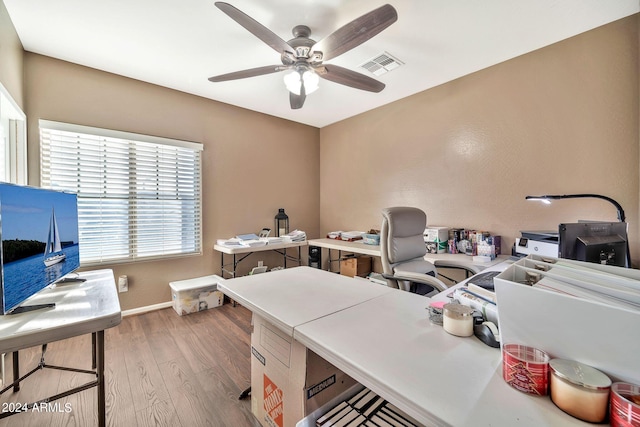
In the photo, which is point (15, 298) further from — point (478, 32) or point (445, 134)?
point (445, 134)

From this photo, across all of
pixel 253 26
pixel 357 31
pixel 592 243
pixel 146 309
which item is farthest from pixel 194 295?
pixel 592 243

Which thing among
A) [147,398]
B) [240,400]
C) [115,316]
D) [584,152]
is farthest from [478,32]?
[147,398]

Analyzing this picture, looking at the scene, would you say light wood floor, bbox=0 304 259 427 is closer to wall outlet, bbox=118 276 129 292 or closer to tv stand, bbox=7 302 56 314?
wall outlet, bbox=118 276 129 292

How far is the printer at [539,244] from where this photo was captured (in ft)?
6.26

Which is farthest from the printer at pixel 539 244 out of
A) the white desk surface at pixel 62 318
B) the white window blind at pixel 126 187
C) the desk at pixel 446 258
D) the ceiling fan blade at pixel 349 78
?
the white window blind at pixel 126 187

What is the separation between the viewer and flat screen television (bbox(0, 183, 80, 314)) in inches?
42.0

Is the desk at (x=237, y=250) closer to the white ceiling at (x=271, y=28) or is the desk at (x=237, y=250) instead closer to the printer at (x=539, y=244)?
the white ceiling at (x=271, y=28)

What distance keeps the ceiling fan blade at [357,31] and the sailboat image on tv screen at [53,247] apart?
1.94 m

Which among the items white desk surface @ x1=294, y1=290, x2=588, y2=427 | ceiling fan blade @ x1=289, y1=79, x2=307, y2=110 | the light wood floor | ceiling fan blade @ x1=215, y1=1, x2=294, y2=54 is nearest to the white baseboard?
the light wood floor

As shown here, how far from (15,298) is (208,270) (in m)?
2.35

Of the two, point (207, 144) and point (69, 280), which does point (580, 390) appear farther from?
point (207, 144)

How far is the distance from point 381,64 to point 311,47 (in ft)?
3.03

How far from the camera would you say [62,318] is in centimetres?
112

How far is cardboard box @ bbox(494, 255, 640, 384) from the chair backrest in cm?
125
